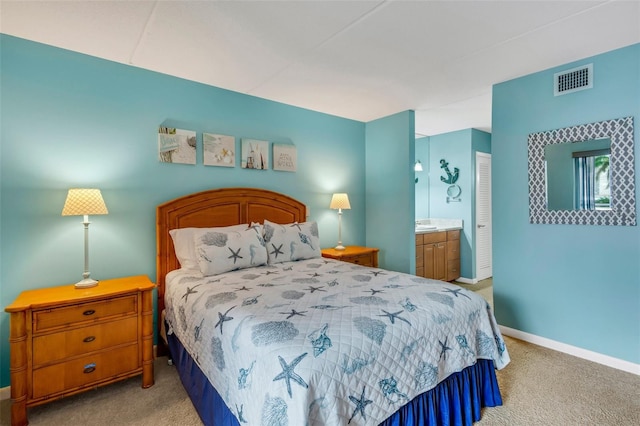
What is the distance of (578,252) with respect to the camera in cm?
256

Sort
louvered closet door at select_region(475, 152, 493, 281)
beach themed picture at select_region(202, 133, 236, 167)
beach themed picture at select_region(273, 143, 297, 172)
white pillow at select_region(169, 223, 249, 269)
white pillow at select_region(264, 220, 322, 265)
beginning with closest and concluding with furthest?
white pillow at select_region(169, 223, 249, 269) < white pillow at select_region(264, 220, 322, 265) < beach themed picture at select_region(202, 133, 236, 167) < beach themed picture at select_region(273, 143, 297, 172) < louvered closet door at select_region(475, 152, 493, 281)

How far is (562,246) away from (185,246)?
10.7ft

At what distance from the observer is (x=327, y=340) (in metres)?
1.29

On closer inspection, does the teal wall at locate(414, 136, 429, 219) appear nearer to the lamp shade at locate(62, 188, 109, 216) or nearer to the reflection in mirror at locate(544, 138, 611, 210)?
the reflection in mirror at locate(544, 138, 611, 210)

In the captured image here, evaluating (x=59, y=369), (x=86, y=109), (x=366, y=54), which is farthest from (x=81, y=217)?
(x=366, y=54)

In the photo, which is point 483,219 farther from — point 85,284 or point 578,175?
point 85,284

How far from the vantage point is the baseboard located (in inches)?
91.4

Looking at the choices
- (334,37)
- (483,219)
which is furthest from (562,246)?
(334,37)

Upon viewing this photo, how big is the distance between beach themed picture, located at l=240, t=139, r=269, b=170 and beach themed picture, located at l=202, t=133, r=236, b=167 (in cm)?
12

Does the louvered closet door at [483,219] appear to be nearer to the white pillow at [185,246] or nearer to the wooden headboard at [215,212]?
the wooden headboard at [215,212]

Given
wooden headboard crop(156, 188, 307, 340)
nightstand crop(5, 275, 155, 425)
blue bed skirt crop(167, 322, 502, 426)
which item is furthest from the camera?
wooden headboard crop(156, 188, 307, 340)

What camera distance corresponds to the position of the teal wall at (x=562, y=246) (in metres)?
2.33

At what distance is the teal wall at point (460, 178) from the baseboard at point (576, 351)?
1.91m

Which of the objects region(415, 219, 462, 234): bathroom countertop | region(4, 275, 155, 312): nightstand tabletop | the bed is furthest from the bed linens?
region(415, 219, 462, 234): bathroom countertop
